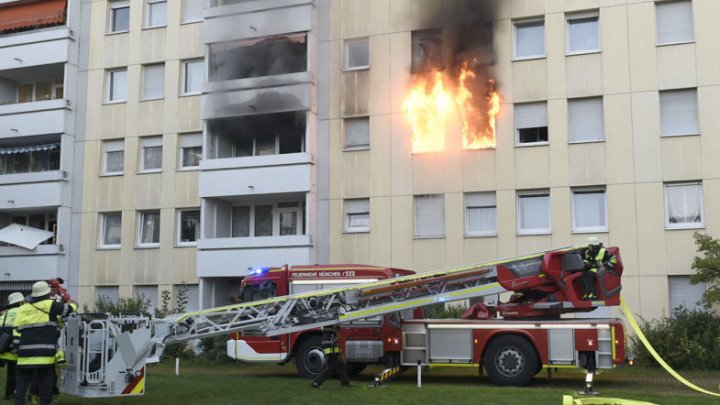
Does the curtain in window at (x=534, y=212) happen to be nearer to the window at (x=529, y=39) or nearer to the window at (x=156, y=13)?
the window at (x=529, y=39)

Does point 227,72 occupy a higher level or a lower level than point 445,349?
higher

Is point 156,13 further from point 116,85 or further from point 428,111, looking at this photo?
point 428,111

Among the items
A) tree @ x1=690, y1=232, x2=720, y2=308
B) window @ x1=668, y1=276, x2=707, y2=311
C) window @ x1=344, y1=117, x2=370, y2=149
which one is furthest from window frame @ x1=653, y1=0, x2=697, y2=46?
window @ x1=344, y1=117, x2=370, y2=149

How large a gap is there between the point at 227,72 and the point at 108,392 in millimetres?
16474

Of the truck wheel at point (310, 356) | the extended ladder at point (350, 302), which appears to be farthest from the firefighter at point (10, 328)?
the truck wheel at point (310, 356)

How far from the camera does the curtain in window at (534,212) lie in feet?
77.1

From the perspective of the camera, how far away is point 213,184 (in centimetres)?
2667

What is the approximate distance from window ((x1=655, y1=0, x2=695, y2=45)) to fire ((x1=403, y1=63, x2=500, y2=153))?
502 centimetres

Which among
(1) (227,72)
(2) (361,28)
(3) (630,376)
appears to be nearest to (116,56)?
(1) (227,72)

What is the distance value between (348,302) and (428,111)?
35.6 ft

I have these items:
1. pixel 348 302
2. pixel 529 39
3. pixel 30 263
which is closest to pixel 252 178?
pixel 30 263

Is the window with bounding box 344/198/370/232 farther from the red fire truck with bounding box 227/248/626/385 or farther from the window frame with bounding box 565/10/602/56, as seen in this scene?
the window frame with bounding box 565/10/602/56

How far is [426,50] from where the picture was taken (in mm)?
25031

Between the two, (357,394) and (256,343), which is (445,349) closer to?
(357,394)
